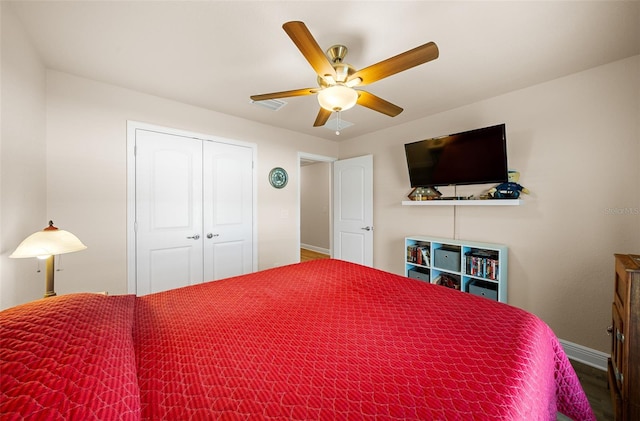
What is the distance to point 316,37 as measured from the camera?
1.61m

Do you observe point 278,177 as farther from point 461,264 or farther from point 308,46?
point 461,264

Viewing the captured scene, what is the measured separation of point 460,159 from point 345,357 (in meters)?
2.48

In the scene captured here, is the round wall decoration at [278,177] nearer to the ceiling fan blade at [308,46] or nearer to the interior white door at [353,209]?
the interior white door at [353,209]

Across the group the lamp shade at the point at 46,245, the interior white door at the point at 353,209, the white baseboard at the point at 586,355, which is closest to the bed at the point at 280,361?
the lamp shade at the point at 46,245

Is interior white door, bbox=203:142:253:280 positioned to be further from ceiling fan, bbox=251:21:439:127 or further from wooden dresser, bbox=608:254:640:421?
wooden dresser, bbox=608:254:640:421

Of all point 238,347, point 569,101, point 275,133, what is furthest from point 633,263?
point 275,133

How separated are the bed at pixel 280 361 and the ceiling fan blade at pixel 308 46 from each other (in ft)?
4.42

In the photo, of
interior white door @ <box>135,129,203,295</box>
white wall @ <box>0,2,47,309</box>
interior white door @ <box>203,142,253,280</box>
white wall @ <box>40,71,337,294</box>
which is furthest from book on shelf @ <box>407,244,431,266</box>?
white wall @ <box>0,2,47,309</box>

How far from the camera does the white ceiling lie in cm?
142

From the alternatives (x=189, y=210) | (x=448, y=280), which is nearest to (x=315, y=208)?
(x=189, y=210)

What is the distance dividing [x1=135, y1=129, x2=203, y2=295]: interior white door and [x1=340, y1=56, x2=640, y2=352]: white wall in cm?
311

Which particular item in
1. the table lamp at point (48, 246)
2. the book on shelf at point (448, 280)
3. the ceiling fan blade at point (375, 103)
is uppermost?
the ceiling fan blade at point (375, 103)

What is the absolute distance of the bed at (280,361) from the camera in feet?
1.99

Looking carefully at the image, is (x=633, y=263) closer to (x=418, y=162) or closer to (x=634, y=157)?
(x=634, y=157)
